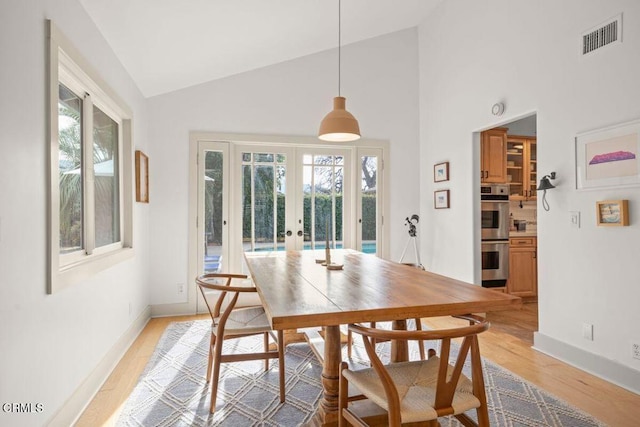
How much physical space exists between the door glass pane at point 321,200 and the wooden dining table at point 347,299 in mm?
2140

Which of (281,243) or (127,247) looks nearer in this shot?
(127,247)

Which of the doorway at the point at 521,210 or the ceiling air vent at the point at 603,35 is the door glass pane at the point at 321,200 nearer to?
the doorway at the point at 521,210

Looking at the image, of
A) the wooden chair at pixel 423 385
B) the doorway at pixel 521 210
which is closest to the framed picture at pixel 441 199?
the doorway at pixel 521 210

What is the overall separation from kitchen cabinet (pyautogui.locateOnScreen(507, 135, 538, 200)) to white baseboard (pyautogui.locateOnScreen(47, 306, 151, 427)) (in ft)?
15.9

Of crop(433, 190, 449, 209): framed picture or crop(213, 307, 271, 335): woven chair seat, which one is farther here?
crop(433, 190, 449, 209): framed picture

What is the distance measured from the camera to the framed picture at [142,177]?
11.7ft

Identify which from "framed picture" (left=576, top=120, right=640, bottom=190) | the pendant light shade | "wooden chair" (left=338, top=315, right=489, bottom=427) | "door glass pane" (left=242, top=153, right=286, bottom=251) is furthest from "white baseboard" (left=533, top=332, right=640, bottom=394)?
"door glass pane" (left=242, top=153, right=286, bottom=251)

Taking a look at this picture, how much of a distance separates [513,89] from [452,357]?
98.9 inches

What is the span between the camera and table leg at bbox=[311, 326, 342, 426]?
6.06ft

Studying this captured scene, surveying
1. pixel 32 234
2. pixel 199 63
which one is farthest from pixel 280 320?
pixel 199 63

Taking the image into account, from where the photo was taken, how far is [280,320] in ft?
4.55

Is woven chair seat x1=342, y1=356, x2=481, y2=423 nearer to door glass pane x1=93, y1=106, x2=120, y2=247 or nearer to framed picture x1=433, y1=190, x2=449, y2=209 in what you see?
door glass pane x1=93, y1=106, x2=120, y2=247

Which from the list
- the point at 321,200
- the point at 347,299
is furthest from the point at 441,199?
the point at 347,299

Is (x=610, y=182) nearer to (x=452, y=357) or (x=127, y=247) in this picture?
(x=452, y=357)
